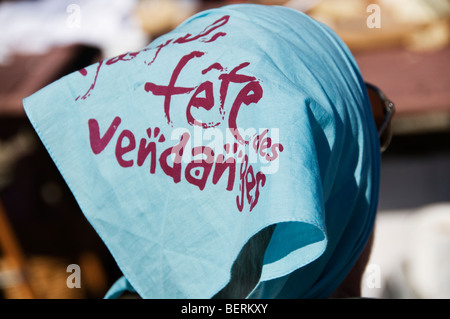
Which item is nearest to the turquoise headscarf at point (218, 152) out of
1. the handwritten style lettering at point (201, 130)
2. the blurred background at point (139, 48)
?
the handwritten style lettering at point (201, 130)

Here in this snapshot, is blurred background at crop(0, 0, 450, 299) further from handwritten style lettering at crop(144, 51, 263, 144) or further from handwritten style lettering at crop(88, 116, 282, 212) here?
handwritten style lettering at crop(144, 51, 263, 144)

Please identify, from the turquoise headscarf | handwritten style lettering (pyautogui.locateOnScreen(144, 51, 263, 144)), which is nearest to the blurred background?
the turquoise headscarf

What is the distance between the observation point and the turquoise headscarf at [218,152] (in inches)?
32.9

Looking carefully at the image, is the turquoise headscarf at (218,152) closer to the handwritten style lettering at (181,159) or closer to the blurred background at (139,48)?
the handwritten style lettering at (181,159)

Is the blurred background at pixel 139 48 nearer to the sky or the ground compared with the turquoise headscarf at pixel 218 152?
nearer to the ground

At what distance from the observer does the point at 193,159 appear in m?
0.90

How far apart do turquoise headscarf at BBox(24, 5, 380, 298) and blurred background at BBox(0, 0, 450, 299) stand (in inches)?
66.2

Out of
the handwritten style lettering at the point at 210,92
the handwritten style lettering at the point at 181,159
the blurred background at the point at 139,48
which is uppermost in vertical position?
the handwritten style lettering at the point at 210,92

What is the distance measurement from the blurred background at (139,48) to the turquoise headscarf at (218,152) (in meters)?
1.68

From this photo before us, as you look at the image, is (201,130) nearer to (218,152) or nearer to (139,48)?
(218,152)

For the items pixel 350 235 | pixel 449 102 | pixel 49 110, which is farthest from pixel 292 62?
pixel 449 102

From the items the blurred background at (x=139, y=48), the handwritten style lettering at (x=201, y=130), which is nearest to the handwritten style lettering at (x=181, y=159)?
the handwritten style lettering at (x=201, y=130)

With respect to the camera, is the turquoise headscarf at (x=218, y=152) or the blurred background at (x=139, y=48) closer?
the turquoise headscarf at (x=218, y=152)

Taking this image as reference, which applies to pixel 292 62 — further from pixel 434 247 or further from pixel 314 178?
pixel 434 247
